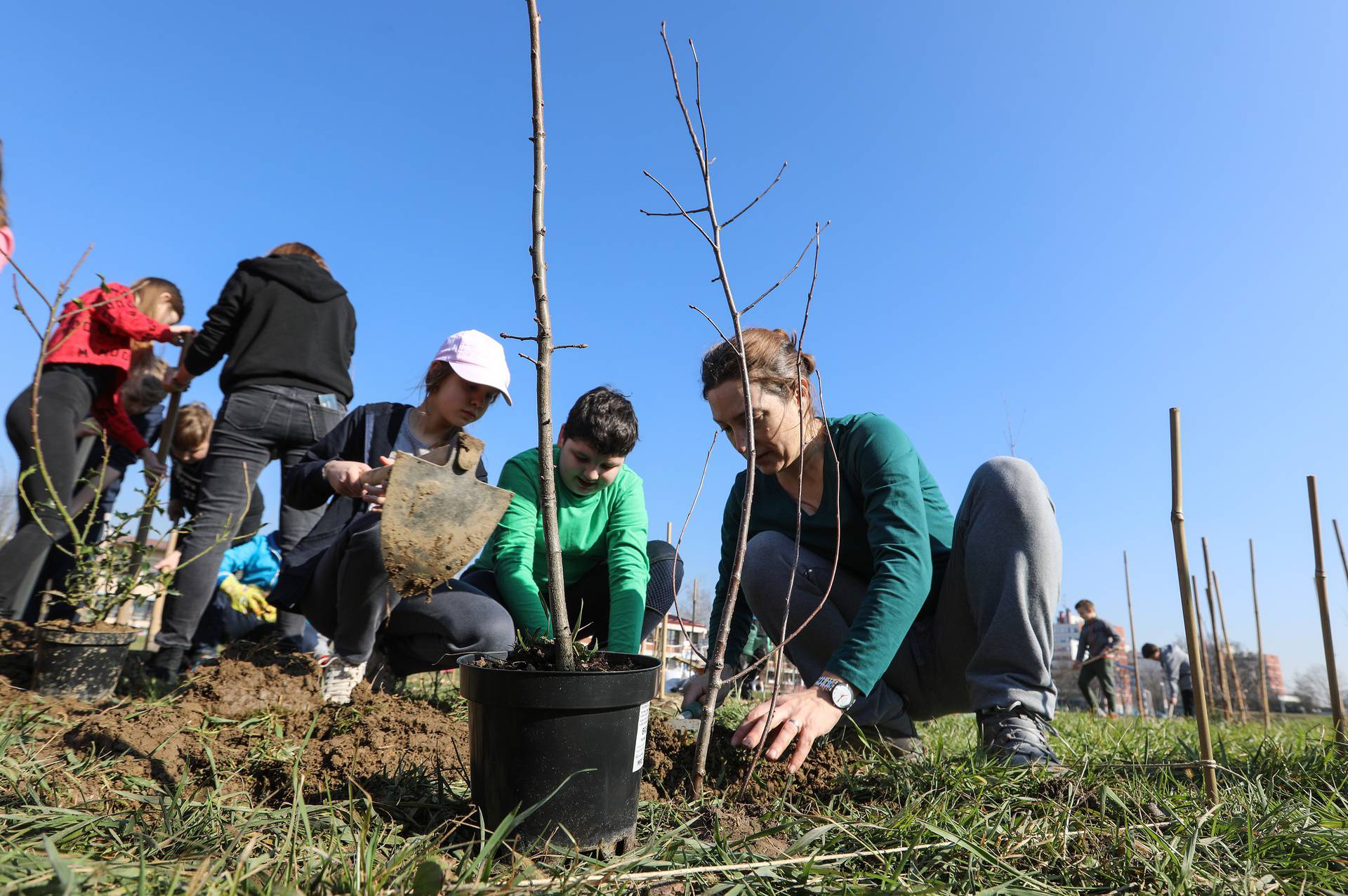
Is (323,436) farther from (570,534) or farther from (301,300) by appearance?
(570,534)

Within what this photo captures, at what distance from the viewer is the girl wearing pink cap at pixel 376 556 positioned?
245 centimetres

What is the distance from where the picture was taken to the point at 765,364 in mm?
2143

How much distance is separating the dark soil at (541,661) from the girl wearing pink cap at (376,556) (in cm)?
97

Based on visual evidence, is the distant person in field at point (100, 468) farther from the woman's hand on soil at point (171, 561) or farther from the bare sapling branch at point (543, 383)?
the bare sapling branch at point (543, 383)

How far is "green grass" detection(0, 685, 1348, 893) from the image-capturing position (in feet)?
3.26

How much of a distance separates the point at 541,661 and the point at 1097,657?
36.6ft

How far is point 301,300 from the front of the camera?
3254 millimetres

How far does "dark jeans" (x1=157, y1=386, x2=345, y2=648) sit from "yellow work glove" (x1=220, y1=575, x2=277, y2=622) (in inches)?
50.9

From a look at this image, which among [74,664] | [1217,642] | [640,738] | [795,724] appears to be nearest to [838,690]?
[795,724]

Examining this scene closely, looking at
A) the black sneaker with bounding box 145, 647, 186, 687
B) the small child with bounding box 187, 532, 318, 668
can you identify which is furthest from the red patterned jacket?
the black sneaker with bounding box 145, 647, 186, 687

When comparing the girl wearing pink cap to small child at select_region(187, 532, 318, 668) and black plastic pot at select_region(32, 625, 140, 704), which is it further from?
small child at select_region(187, 532, 318, 668)

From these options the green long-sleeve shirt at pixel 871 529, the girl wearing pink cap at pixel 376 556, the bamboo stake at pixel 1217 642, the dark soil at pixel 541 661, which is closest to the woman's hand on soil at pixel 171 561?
the girl wearing pink cap at pixel 376 556

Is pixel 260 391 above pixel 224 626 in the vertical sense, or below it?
above

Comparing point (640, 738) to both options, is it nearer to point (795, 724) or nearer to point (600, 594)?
point (795, 724)
